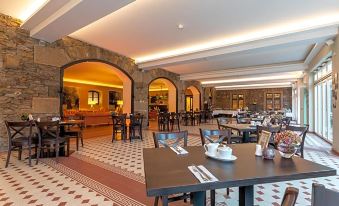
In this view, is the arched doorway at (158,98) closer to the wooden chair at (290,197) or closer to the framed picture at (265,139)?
the framed picture at (265,139)

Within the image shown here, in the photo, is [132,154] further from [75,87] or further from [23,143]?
[75,87]

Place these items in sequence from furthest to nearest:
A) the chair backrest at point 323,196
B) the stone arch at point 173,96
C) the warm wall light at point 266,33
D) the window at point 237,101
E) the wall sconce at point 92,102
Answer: the window at point 237,101, the wall sconce at point 92,102, the stone arch at point 173,96, the warm wall light at point 266,33, the chair backrest at point 323,196

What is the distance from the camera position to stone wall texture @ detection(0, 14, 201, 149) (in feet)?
18.8

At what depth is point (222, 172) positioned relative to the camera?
4.93 ft

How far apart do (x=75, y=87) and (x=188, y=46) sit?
34.5 feet

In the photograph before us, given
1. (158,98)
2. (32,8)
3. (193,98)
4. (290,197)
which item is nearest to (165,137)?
(290,197)

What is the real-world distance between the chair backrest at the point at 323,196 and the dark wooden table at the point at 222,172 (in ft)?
1.80

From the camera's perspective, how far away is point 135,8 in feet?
16.1

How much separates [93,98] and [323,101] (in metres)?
14.6

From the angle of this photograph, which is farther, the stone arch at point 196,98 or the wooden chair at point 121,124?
the stone arch at point 196,98

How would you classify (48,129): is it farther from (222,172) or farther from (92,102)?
(92,102)

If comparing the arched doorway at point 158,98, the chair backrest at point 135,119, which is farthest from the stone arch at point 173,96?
the chair backrest at point 135,119

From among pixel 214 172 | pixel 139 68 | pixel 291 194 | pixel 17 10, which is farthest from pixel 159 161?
pixel 139 68

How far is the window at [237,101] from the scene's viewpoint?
923 inches
